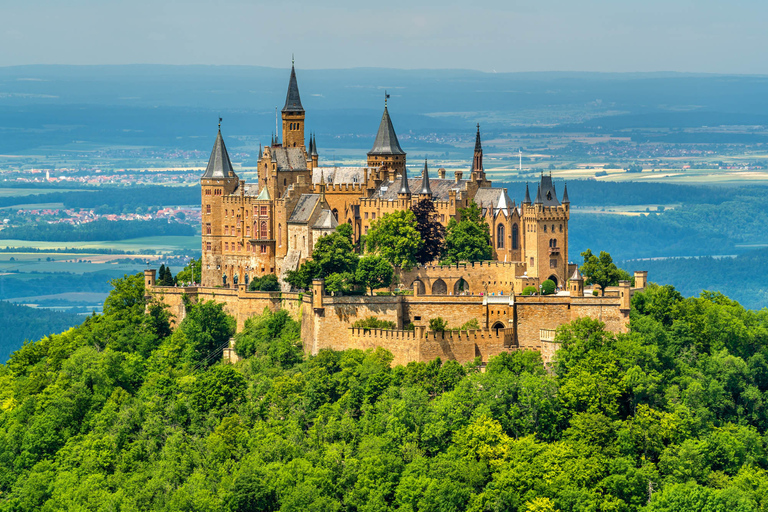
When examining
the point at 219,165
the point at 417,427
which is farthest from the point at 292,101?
the point at 417,427

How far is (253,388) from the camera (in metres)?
77.4

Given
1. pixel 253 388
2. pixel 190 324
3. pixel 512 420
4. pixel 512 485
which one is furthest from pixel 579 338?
pixel 190 324

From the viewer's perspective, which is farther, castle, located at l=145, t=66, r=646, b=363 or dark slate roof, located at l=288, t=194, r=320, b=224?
dark slate roof, located at l=288, t=194, r=320, b=224

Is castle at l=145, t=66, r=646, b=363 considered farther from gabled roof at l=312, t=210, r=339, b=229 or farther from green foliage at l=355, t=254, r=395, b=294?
green foliage at l=355, t=254, r=395, b=294

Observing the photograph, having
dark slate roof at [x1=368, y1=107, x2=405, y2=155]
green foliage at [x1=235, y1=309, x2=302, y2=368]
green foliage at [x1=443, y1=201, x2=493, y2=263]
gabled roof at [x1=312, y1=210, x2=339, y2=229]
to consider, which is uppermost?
dark slate roof at [x1=368, y1=107, x2=405, y2=155]

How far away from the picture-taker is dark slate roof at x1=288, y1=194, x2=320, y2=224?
88812mm

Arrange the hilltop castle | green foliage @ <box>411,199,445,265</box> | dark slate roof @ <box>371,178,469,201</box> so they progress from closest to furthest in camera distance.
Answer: the hilltop castle → green foliage @ <box>411,199,445,265</box> → dark slate roof @ <box>371,178,469,201</box>

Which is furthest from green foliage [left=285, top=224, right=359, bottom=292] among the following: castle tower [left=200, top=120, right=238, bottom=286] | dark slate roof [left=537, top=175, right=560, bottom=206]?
dark slate roof [left=537, top=175, right=560, bottom=206]

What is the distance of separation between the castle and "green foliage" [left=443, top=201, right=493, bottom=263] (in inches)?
40.7

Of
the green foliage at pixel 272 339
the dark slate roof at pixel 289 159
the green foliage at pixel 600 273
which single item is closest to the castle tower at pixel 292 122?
the dark slate roof at pixel 289 159

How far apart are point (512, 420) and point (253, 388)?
15746mm

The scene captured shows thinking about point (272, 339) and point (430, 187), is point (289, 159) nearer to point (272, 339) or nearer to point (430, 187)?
point (430, 187)

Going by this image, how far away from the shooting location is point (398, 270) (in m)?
84.5

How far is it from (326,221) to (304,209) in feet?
7.16
